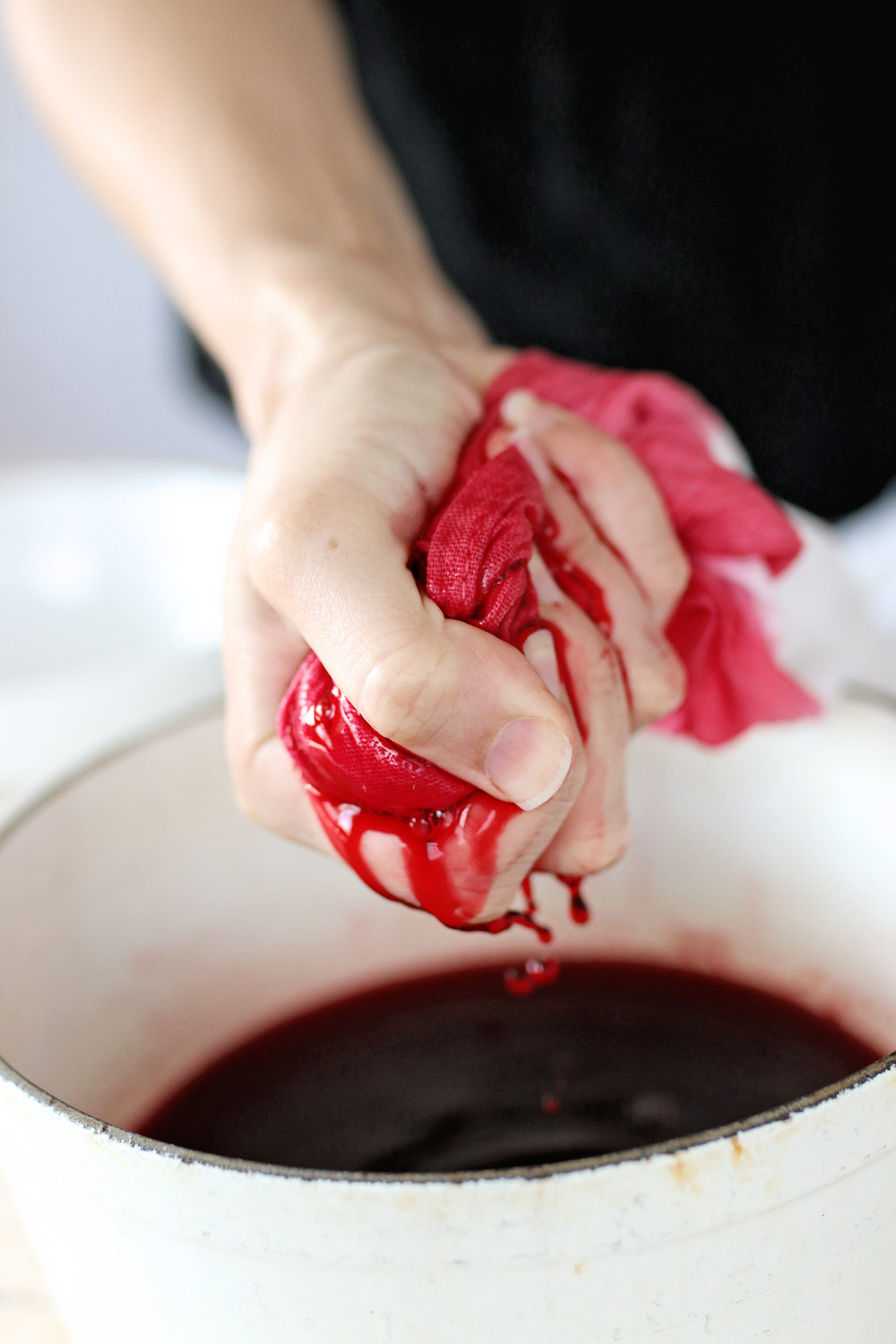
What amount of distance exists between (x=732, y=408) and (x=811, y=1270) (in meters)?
0.72

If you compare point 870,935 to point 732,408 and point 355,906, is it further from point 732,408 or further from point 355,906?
point 732,408

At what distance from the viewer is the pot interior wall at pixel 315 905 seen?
1.60 ft

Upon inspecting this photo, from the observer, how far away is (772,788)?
540mm

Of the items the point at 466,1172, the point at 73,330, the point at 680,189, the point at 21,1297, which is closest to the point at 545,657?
the point at 466,1172

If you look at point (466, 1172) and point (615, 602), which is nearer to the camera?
point (466, 1172)

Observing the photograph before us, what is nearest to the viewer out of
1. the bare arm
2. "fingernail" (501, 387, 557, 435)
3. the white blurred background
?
the bare arm

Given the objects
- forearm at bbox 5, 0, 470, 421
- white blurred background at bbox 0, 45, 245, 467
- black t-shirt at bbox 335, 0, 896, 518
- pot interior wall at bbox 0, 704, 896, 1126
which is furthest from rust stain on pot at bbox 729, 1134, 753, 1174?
white blurred background at bbox 0, 45, 245, 467

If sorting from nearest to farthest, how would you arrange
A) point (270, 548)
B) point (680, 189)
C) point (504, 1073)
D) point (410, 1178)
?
point (410, 1178) < point (270, 548) < point (504, 1073) < point (680, 189)

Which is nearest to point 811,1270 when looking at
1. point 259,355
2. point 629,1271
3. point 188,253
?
point 629,1271

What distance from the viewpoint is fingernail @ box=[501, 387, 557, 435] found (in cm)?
48

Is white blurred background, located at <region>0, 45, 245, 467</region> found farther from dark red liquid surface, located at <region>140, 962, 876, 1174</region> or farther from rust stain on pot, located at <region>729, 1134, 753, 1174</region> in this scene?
rust stain on pot, located at <region>729, 1134, 753, 1174</region>

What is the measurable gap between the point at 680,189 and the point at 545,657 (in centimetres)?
55

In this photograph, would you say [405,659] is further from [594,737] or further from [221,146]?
[221,146]

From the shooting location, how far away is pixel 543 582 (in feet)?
1.46
